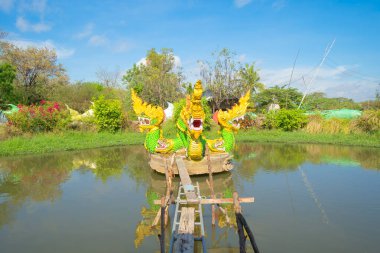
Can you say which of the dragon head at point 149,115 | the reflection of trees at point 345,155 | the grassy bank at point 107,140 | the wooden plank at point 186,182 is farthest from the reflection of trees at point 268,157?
the dragon head at point 149,115

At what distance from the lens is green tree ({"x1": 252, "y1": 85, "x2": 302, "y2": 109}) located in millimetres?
25797

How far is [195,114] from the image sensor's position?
293 inches

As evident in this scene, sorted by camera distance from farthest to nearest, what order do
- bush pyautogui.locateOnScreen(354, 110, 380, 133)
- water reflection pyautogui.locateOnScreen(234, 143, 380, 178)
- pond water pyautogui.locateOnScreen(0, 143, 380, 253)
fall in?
bush pyautogui.locateOnScreen(354, 110, 380, 133)
water reflection pyautogui.locateOnScreen(234, 143, 380, 178)
pond water pyautogui.locateOnScreen(0, 143, 380, 253)

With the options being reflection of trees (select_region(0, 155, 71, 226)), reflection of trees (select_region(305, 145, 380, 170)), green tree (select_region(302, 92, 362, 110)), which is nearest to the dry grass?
reflection of trees (select_region(305, 145, 380, 170))

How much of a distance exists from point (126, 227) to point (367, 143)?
13131 millimetres

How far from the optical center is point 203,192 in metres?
7.50

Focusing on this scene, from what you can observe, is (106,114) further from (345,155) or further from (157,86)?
(345,155)

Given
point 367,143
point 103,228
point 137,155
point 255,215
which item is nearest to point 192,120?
point 255,215

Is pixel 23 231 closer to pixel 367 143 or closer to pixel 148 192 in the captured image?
pixel 148 192

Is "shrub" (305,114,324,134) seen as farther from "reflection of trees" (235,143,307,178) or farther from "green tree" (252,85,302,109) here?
"green tree" (252,85,302,109)

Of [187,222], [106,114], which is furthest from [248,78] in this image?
[187,222]

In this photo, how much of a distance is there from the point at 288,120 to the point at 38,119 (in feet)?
47.8

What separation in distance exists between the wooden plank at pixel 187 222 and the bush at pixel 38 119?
45.4 feet

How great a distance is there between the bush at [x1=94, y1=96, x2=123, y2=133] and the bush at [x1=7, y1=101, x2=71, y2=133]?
1.69 metres
